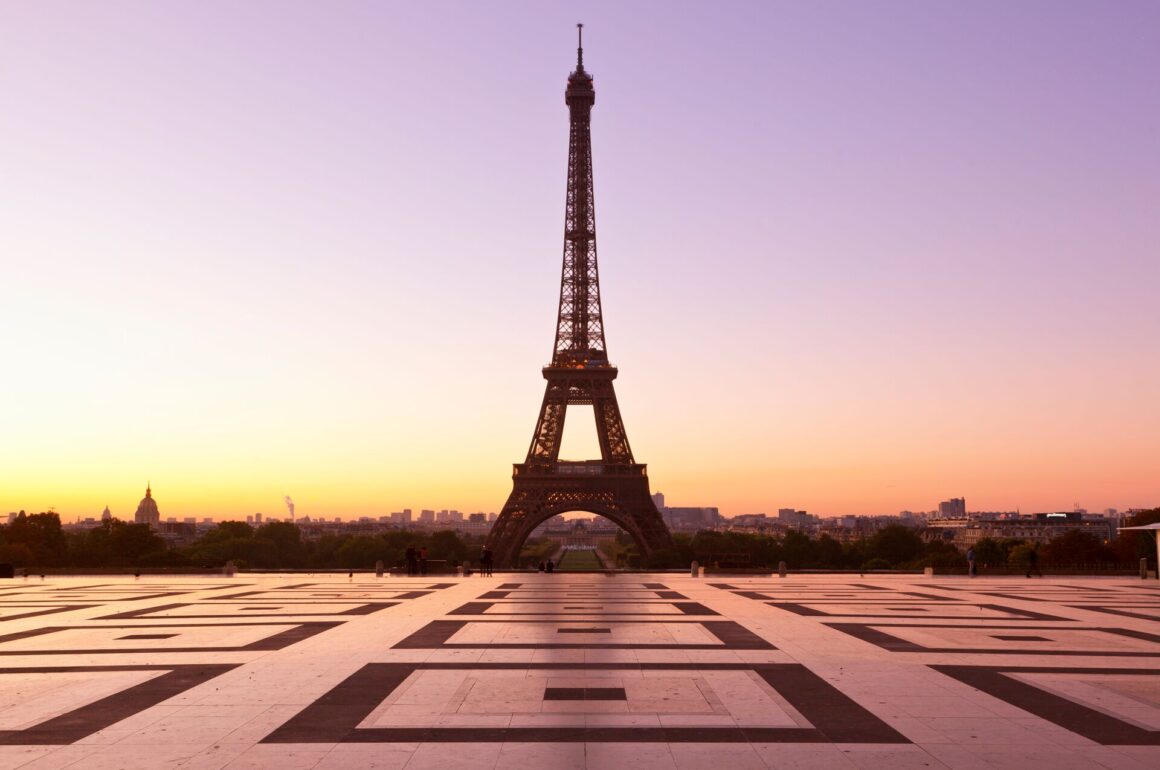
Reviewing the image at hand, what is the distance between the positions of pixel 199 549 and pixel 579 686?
4107 inches

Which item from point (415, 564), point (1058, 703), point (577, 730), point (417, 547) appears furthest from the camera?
point (417, 547)

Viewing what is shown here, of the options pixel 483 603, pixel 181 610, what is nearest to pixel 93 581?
pixel 181 610

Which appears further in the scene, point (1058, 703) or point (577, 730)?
point (1058, 703)

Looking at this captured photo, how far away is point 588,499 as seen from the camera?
229 feet

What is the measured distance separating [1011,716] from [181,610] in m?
19.0

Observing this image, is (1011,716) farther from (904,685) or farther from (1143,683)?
(1143,683)

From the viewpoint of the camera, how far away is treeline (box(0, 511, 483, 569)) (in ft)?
221

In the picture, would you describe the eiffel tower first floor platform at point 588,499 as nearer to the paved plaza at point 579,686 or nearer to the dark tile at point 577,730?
the paved plaza at point 579,686

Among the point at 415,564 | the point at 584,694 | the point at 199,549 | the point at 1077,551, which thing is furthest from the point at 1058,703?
the point at 199,549

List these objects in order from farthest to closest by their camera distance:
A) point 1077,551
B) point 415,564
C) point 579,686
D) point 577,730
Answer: point 1077,551, point 415,564, point 579,686, point 577,730

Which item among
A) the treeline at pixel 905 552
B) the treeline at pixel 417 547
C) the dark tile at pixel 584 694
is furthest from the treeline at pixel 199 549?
the dark tile at pixel 584 694

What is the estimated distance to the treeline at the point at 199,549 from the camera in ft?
221

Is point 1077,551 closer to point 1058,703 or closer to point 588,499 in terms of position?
point 588,499

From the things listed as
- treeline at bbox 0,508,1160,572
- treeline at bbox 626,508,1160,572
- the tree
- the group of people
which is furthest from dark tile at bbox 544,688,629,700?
the tree
